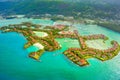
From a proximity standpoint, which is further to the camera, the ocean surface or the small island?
the small island

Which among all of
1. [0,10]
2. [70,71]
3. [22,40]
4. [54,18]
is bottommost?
[70,71]

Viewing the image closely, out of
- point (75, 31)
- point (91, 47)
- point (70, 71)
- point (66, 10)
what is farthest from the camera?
point (66, 10)

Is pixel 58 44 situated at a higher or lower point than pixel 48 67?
higher

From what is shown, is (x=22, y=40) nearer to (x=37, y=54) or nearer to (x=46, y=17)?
(x=37, y=54)

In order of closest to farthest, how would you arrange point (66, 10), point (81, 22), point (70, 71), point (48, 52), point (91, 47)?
point (70, 71)
point (48, 52)
point (91, 47)
point (81, 22)
point (66, 10)

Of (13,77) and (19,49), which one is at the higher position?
(19,49)

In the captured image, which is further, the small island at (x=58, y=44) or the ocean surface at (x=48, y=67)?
the small island at (x=58, y=44)

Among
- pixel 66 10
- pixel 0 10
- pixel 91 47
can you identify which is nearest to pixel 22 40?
pixel 91 47

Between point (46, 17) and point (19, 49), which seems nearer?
point (19, 49)
